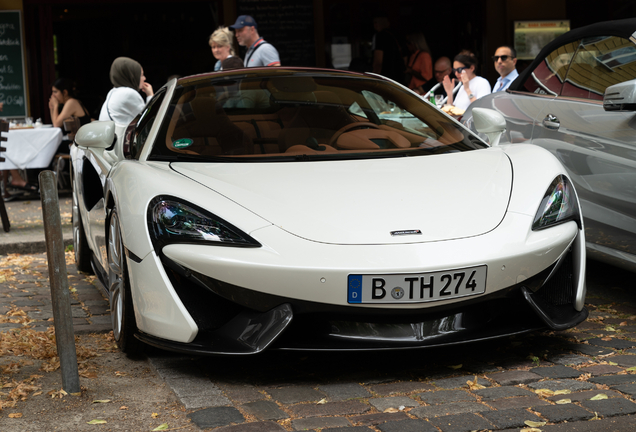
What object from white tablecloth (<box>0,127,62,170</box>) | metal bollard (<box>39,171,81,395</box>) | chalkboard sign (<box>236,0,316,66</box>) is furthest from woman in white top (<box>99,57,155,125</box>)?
chalkboard sign (<box>236,0,316,66</box>)

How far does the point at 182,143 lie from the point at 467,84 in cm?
553

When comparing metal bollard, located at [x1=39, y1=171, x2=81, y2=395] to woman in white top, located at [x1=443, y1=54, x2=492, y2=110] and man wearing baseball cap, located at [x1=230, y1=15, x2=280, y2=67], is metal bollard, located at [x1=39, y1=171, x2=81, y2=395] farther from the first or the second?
woman in white top, located at [x1=443, y1=54, x2=492, y2=110]

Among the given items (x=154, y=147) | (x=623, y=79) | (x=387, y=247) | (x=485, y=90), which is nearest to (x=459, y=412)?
(x=387, y=247)

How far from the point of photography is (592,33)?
4.84 meters

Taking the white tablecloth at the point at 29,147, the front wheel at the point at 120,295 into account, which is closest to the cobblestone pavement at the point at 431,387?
the front wheel at the point at 120,295

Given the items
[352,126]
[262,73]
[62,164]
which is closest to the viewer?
[352,126]

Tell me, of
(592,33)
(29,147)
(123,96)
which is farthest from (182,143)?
(29,147)

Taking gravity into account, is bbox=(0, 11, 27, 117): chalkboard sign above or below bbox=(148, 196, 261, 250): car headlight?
above

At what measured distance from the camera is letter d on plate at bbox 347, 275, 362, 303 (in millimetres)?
2836

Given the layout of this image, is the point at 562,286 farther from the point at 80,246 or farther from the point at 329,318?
the point at 80,246

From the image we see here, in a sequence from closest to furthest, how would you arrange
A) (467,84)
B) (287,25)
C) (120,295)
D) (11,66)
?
(120,295)
(467,84)
(11,66)
(287,25)

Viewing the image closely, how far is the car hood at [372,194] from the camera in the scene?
9.79 ft

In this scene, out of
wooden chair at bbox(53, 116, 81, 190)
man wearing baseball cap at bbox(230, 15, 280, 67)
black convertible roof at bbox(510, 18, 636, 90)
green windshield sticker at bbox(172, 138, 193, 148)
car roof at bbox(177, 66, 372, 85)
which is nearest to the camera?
green windshield sticker at bbox(172, 138, 193, 148)

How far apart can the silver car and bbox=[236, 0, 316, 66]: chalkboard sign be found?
24.8 feet
